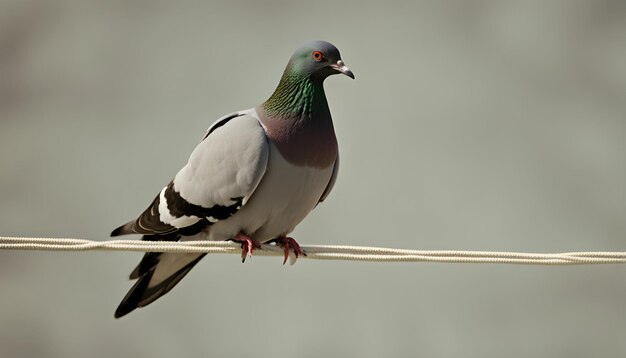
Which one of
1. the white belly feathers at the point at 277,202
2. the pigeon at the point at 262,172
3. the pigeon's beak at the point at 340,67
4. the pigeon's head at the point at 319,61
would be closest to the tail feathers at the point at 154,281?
the pigeon at the point at 262,172

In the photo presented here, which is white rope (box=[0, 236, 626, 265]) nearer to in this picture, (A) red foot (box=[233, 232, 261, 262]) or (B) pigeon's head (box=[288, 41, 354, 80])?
(A) red foot (box=[233, 232, 261, 262])

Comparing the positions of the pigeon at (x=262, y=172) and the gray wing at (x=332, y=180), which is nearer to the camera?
the pigeon at (x=262, y=172)

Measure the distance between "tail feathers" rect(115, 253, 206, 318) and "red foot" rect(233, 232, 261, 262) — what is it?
0.68 meters

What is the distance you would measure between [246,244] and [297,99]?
3.10ft

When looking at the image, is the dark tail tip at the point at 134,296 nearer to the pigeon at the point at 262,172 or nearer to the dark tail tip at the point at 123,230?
the pigeon at the point at 262,172

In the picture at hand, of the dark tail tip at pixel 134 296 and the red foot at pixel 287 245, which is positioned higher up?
the red foot at pixel 287 245

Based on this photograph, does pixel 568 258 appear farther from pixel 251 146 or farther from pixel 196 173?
pixel 196 173

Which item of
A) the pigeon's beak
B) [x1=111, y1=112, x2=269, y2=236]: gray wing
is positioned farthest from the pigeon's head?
[x1=111, y1=112, x2=269, y2=236]: gray wing

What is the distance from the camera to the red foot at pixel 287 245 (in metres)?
5.06

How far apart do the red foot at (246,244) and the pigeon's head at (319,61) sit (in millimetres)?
1071

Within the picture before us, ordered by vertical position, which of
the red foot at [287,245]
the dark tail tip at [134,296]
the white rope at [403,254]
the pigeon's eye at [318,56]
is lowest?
the dark tail tip at [134,296]

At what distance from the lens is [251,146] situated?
5.14 meters

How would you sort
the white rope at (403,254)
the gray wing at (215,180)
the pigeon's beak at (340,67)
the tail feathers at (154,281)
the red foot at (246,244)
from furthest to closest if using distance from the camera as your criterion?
the tail feathers at (154,281), the pigeon's beak at (340,67), the gray wing at (215,180), the red foot at (246,244), the white rope at (403,254)

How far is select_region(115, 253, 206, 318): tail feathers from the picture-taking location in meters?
5.84
